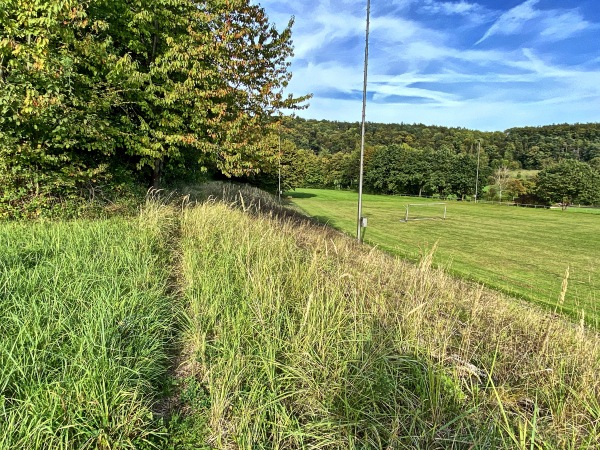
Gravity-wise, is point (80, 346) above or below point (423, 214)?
above

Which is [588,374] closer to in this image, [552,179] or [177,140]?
[177,140]

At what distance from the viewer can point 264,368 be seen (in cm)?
245

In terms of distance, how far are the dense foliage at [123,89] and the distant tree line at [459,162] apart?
137 ft

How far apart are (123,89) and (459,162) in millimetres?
81334

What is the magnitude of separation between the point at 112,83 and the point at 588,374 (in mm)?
9999

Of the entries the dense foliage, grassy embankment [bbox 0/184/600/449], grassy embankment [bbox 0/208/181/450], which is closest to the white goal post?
the dense foliage

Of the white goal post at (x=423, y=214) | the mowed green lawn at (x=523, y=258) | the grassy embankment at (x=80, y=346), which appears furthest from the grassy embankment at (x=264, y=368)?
the white goal post at (x=423, y=214)

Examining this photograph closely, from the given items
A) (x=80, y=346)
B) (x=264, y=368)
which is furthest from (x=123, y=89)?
(x=264, y=368)

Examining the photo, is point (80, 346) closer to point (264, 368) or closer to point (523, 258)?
point (264, 368)

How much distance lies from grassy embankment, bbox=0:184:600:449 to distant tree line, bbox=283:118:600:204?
161ft

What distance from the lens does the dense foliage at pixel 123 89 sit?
6242mm

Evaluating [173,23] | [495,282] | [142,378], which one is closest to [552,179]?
[495,282]

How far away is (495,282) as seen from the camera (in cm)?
983

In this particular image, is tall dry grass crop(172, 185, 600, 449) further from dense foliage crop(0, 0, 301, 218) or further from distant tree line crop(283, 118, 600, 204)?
distant tree line crop(283, 118, 600, 204)
